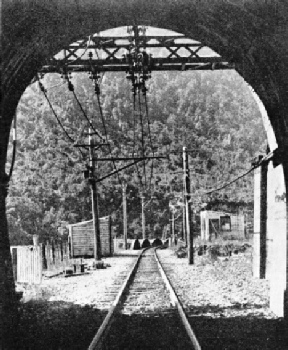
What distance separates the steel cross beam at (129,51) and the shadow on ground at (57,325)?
4.78m

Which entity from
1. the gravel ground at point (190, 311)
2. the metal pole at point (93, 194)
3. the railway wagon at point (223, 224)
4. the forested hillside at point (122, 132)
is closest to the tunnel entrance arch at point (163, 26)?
the gravel ground at point (190, 311)

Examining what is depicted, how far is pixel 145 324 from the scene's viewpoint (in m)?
9.98

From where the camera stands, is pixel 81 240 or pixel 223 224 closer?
pixel 81 240

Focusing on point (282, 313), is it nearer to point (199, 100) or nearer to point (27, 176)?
point (199, 100)

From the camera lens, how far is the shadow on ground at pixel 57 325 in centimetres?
841

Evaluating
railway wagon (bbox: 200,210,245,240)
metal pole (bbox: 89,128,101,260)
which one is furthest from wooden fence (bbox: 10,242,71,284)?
railway wagon (bbox: 200,210,245,240)

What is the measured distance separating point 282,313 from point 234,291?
4380 mm

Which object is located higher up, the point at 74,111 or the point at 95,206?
the point at 74,111

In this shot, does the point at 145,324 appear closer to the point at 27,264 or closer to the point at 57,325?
the point at 57,325

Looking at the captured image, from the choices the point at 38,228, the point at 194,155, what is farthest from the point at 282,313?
the point at 194,155

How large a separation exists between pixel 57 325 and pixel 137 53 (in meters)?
5.58

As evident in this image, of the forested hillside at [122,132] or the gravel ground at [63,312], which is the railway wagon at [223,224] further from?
the gravel ground at [63,312]

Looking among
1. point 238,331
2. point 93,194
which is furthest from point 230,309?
point 93,194

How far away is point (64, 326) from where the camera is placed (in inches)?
389
